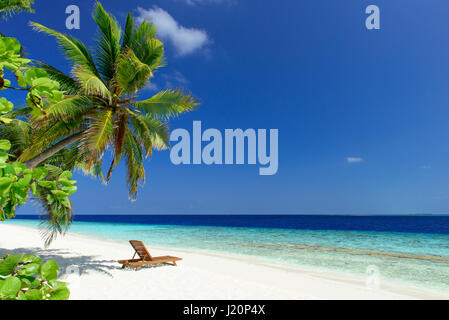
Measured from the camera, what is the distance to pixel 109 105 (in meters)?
6.88

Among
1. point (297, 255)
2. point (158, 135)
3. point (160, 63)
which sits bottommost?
point (297, 255)

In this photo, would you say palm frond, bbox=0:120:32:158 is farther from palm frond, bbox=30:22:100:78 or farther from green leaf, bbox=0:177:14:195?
green leaf, bbox=0:177:14:195

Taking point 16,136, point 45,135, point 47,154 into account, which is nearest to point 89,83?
point 45,135

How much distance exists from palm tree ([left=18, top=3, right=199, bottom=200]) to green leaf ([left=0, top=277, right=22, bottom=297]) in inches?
228

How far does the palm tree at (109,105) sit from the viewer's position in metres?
6.09

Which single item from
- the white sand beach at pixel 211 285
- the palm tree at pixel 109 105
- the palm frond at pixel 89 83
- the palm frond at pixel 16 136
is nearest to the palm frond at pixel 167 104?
the palm tree at pixel 109 105

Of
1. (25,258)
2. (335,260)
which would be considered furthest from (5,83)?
(335,260)

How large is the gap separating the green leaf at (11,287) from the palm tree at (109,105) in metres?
5.79

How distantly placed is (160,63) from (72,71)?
2.31 meters

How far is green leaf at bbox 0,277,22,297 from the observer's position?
0.64 metres

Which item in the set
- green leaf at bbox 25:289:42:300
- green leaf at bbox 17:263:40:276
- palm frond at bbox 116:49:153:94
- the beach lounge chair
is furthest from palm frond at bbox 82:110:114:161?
green leaf at bbox 25:289:42:300

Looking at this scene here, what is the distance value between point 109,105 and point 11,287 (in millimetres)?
6918
